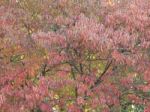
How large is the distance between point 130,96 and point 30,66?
2247 mm

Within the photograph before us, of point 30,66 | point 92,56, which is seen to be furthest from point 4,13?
point 92,56

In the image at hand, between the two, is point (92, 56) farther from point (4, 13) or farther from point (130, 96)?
point (4, 13)

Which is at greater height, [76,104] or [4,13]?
[4,13]

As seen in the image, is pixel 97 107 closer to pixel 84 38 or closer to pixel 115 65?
pixel 115 65

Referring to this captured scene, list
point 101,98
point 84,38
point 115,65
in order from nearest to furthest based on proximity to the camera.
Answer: point 84,38 < point 101,98 < point 115,65

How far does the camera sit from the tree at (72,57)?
27.1ft

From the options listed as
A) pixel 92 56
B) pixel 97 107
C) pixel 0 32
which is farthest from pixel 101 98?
pixel 0 32

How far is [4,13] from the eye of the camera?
9375 mm

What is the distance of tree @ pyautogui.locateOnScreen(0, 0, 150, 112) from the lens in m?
8.27

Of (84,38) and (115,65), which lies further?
(115,65)

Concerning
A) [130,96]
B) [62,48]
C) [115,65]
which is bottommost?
[130,96]

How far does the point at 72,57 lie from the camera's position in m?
8.59

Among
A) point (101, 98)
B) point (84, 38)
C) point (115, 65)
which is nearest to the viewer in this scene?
point (84, 38)

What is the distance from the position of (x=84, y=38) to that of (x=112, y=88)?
1.50 metres
